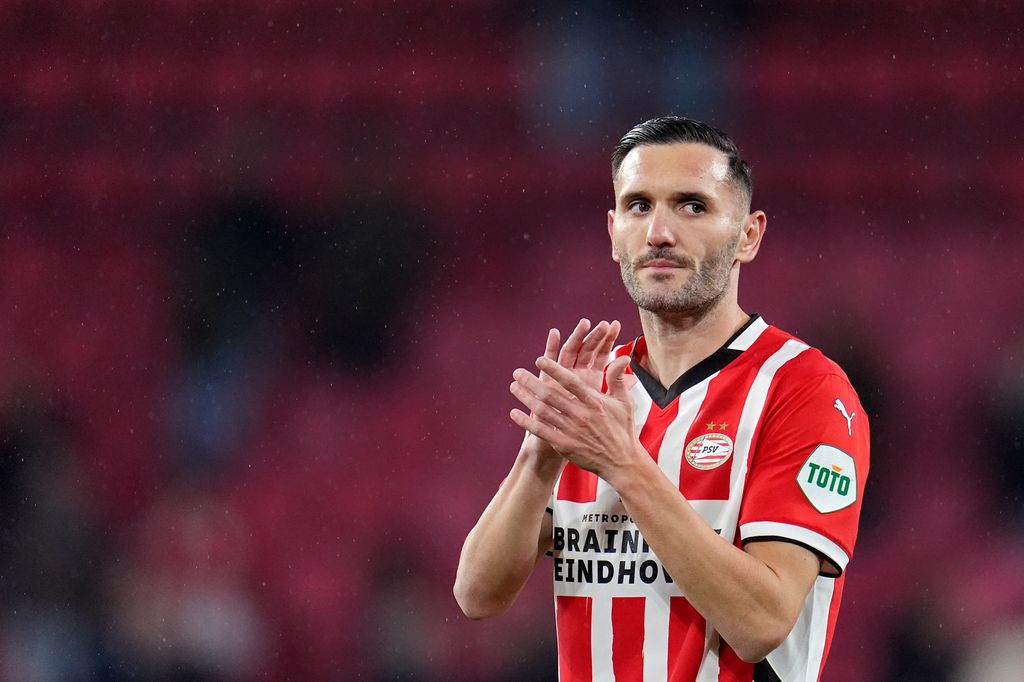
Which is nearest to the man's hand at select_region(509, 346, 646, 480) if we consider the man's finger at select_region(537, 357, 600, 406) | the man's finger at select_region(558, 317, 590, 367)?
the man's finger at select_region(537, 357, 600, 406)

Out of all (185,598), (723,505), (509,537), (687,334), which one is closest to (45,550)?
(185,598)

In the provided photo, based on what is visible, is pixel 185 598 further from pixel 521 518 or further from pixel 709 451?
pixel 709 451

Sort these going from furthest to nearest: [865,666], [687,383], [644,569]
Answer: [865,666] < [687,383] < [644,569]

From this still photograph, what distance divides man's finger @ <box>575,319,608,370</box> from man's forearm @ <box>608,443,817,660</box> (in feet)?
0.62

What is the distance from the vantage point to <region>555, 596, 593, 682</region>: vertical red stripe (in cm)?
156

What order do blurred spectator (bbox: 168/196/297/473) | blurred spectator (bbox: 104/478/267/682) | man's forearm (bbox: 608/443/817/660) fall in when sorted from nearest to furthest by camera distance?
man's forearm (bbox: 608/443/817/660)
blurred spectator (bbox: 104/478/267/682)
blurred spectator (bbox: 168/196/297/473)

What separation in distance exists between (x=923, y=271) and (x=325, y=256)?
2.70 meters

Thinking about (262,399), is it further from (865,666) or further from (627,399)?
(627,399)

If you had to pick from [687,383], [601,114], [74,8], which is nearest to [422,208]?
[601,114]

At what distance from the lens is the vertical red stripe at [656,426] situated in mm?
1591

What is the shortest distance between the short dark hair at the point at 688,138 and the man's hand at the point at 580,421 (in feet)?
1.43

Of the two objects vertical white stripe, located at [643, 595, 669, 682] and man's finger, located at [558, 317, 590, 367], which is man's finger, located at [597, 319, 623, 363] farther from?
vertical white stripe, located at [643, 595, 669, 682]

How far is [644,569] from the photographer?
1520mm

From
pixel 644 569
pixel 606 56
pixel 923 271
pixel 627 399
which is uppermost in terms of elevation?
pixel 606 56
